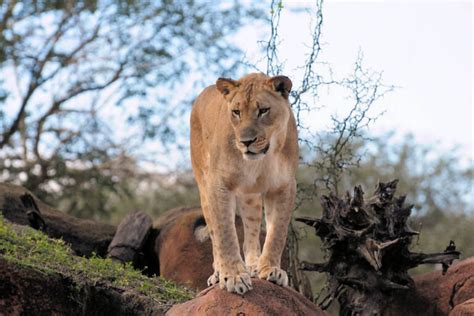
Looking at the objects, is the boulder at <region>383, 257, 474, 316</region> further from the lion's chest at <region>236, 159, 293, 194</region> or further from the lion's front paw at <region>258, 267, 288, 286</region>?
the lion's chest at <region>236, 159, 293, 194</region>

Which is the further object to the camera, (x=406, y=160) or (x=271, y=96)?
(x=406, y=160)

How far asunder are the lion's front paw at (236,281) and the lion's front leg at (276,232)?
0.86ft

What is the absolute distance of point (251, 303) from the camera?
18.4 ft

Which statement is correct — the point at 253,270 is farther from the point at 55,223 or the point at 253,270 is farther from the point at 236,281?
the point at 55,223

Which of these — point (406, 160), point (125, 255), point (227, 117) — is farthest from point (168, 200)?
point (227, 117)

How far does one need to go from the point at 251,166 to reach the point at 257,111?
41cm

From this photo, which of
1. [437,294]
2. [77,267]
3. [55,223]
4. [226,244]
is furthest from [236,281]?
[55,223]

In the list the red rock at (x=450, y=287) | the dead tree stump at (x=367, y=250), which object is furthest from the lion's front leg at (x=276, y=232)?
the red rock at (x=450, y=287)

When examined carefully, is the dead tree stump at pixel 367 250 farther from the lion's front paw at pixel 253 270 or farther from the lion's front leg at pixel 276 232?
the lion's front leg at pixel 276 232

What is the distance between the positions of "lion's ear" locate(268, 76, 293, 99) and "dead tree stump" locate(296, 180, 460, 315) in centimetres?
136

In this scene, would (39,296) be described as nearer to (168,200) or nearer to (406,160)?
(168,200)

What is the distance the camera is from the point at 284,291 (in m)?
5.88

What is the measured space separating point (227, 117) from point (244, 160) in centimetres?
35

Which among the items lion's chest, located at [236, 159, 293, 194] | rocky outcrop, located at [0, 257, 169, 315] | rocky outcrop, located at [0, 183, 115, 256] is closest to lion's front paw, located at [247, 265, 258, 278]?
lion's chest, located at [236, 159, 293, 194]
